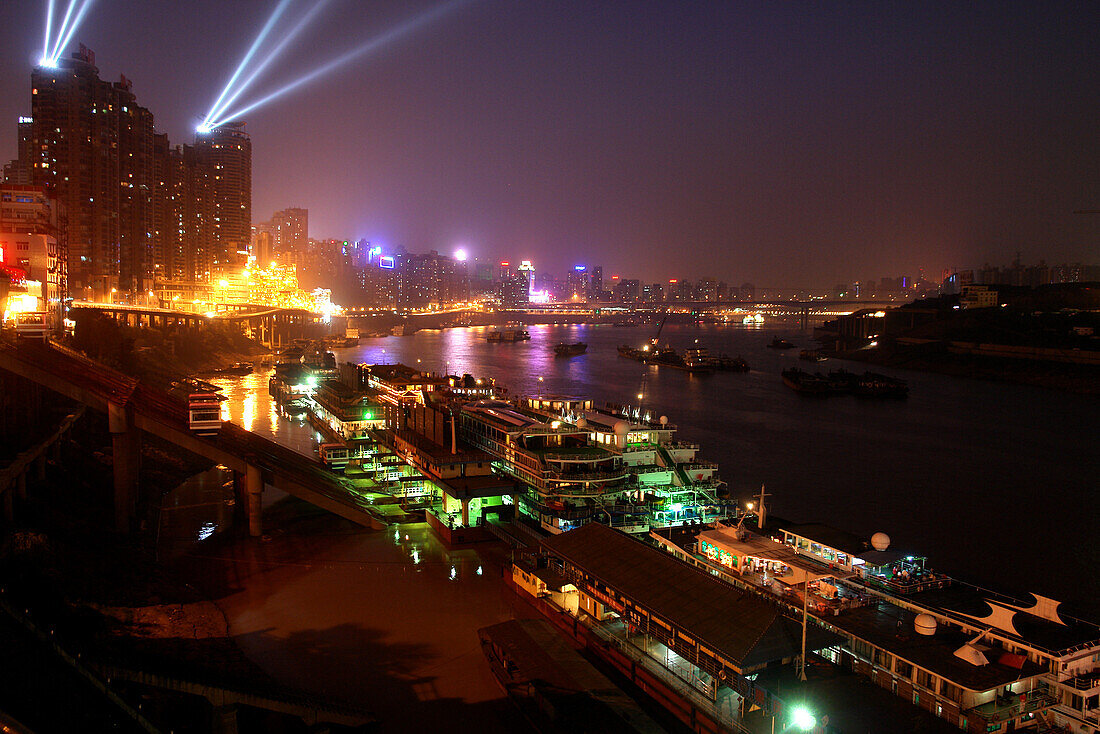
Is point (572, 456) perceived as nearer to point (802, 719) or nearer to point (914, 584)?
point (914, 584)

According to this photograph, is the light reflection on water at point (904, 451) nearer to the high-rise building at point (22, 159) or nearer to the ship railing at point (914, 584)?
the ship railing at point (914, 584)

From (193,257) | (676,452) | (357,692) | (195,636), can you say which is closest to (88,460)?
(195,636)

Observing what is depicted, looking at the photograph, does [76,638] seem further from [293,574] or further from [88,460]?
[88,460]

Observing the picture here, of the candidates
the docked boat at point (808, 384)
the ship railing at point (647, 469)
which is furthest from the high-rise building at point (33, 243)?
the docked boat at point (808, 384)

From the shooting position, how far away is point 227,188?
62969mm

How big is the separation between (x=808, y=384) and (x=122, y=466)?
88.5ft

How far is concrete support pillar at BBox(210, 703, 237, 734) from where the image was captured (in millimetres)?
4926

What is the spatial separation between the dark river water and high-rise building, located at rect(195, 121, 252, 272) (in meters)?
36.4

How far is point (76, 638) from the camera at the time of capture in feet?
18.5

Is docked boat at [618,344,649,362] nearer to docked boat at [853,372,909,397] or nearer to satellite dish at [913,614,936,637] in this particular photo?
docked boat at [853,372,909,397]

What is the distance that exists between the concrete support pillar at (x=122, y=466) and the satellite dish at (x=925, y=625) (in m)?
9.80

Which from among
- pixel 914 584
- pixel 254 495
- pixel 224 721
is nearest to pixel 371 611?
pixel 224 721

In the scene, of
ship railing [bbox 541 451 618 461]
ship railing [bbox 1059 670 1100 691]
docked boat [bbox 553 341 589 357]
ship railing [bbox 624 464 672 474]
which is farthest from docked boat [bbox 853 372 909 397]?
ship railing [bbox 1059 670 1100 691]

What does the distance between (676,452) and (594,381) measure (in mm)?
21199
